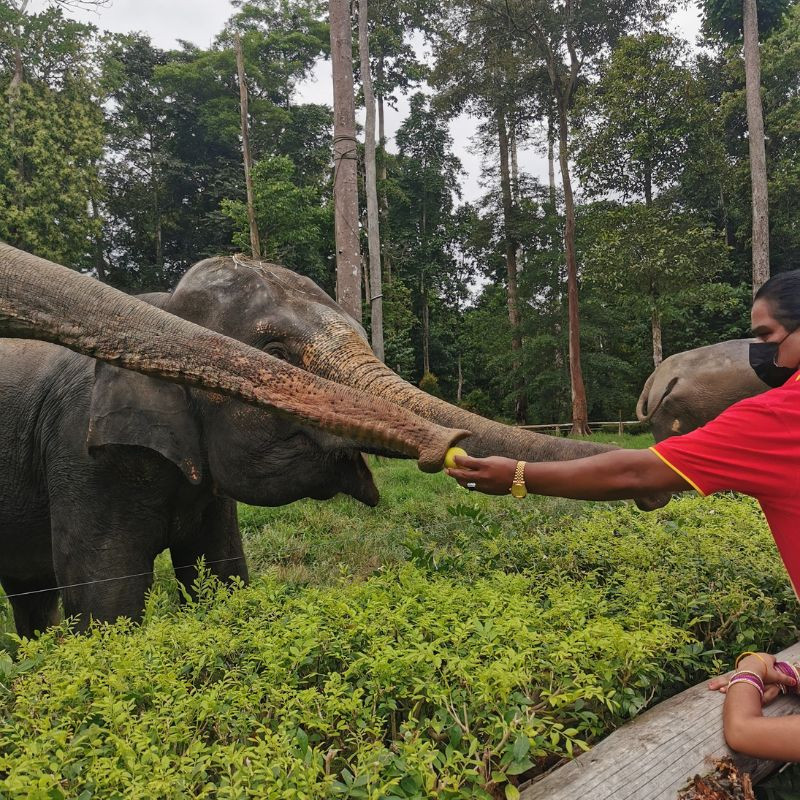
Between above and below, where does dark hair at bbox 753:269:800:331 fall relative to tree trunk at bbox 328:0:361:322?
below

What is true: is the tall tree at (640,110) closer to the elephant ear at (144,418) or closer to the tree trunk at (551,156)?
the tree trunk at (551,156)

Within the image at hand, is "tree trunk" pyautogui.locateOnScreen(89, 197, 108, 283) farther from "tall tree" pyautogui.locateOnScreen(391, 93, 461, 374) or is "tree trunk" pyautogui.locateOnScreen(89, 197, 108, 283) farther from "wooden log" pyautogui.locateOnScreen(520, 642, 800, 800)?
"wooden log" pyautogui.locateOnScreen(520, 642, 800, 800)

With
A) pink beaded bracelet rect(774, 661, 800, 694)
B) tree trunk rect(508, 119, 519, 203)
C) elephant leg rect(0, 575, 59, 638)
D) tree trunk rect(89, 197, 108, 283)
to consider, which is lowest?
elephant leg rect(0, 575, 59, 638)

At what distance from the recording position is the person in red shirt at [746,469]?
182 centimetres

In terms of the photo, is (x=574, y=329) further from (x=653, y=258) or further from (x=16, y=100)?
(x=16, y=100)

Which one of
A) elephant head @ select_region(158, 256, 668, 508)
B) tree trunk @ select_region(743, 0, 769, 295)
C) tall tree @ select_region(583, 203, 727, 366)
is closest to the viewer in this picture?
elephant head @ select_region(158, 256, 668, 508)

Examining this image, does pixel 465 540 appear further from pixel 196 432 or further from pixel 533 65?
pixel 533 65

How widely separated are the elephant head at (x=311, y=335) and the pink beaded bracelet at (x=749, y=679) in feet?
1.86

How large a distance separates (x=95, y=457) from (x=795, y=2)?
27357 mm

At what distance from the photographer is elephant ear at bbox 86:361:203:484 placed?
248cm

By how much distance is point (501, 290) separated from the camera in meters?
27.2

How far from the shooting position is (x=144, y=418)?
2.51 meters

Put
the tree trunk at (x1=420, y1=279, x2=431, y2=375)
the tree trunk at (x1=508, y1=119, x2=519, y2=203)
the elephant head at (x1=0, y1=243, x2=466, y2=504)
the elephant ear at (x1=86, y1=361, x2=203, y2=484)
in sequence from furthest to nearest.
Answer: the tree trunk at (x1=420, y1=279, x2=431, y2=375) → the tree trunk at (x1=508, y1=119, x2=519, y2=203) → the elephant ear at (x1=86, y1=361, x2=203, y2=484) → the elephant head at (x1=0, y1=243, x2=466, y2=504)

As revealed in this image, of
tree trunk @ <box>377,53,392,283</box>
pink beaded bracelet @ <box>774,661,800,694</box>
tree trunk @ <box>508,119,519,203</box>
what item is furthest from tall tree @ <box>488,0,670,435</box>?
pink beaded bracelet @ <box>774,661,800,694</box>
